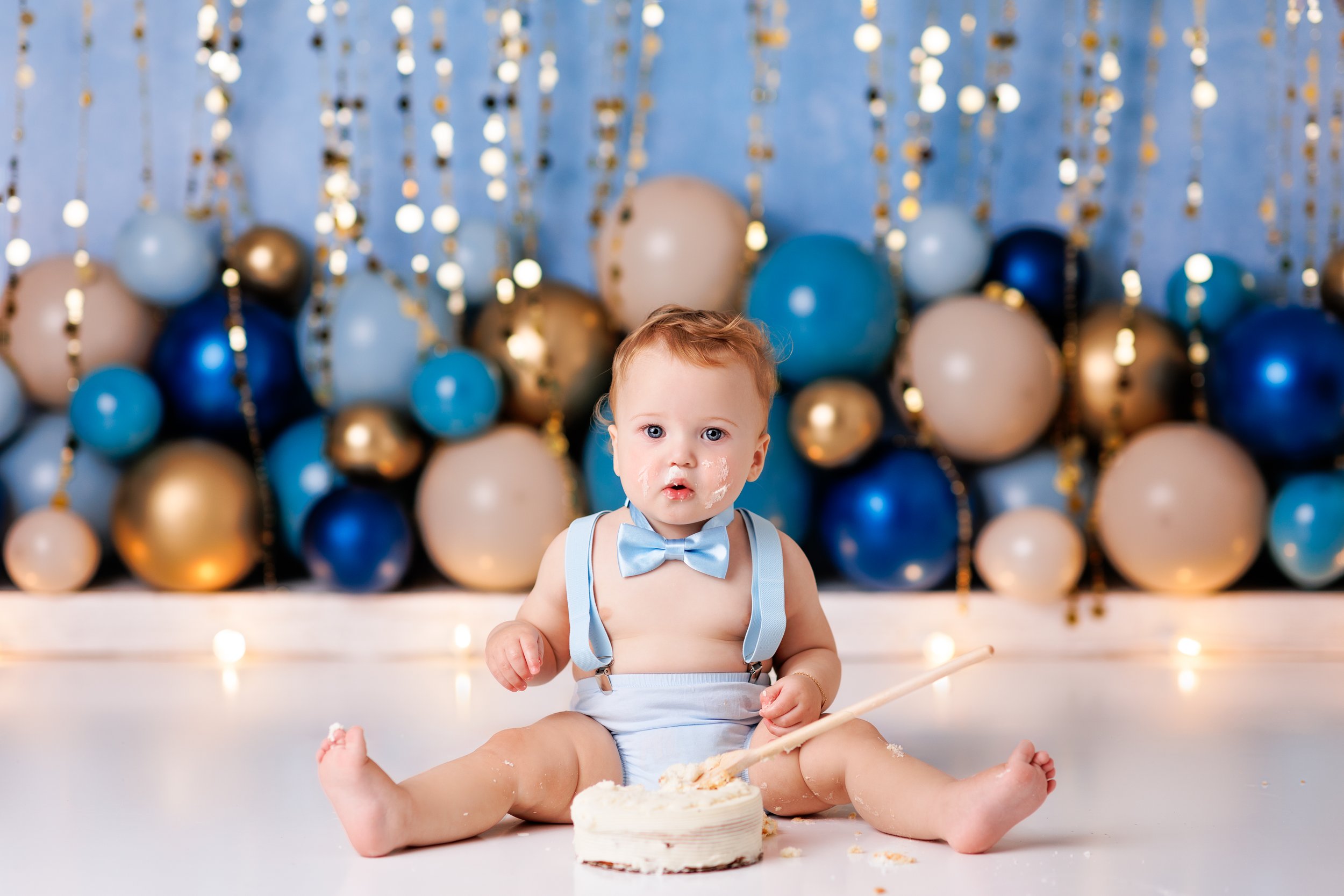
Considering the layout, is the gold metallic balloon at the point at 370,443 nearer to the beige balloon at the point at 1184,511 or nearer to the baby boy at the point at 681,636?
the baby boy at the point at 681,636

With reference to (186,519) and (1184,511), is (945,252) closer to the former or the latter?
(1184,511)

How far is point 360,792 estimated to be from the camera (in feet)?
3.59

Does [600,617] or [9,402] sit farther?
[9,402]

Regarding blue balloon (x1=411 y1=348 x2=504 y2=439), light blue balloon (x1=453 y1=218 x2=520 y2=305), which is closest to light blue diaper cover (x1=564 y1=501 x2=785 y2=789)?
blue balloon (x1=411 y1=348 x2=504 y2=439)

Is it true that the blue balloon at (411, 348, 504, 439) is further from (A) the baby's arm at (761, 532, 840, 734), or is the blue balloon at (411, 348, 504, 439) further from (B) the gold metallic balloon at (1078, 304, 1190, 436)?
(B) the gold metallic balloon at (1078, 304, 1190, 436)

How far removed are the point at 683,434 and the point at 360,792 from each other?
477mm

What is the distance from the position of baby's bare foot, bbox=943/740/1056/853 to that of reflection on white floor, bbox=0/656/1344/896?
0.03 m

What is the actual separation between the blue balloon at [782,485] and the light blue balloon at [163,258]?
4.04ft

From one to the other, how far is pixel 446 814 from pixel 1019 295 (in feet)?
5.78

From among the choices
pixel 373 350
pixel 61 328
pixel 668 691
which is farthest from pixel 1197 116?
pixel 61 328

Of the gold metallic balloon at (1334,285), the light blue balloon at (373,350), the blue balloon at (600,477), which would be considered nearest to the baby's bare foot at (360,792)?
the blue balloon at (600,477)

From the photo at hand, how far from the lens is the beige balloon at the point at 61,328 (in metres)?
2.46

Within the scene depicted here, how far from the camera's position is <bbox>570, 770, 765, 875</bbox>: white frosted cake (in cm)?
109

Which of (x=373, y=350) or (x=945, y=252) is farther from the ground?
(x=945, y=252)
